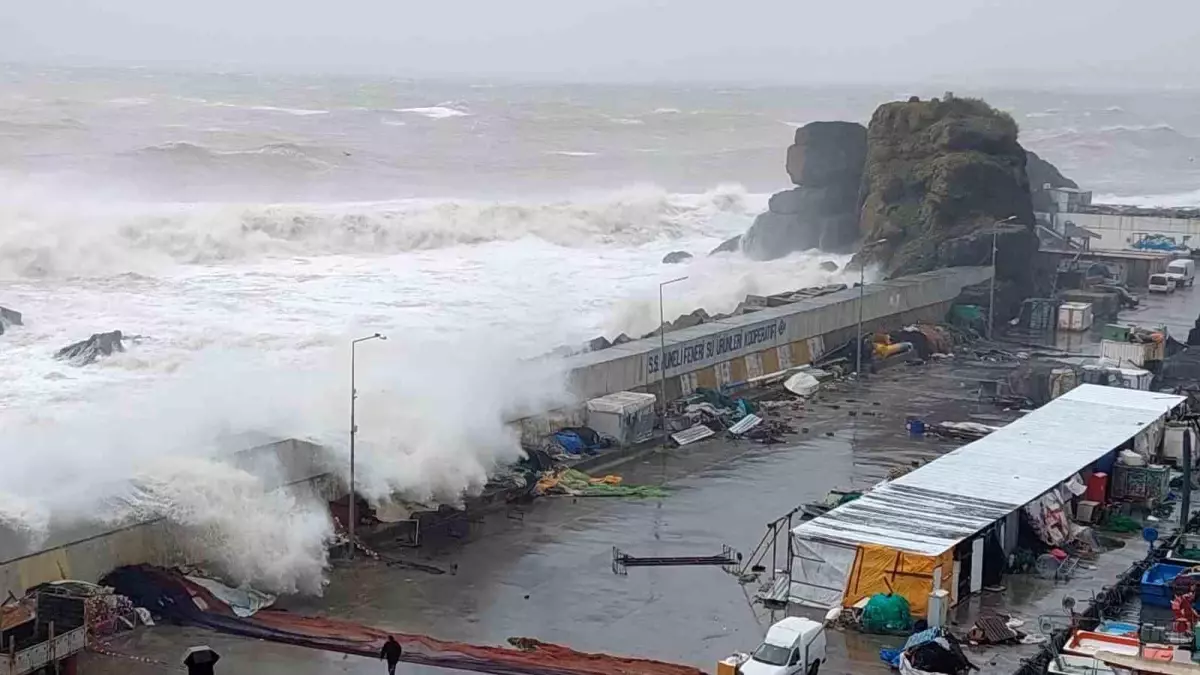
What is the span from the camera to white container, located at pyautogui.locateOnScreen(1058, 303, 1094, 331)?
44.5 metres

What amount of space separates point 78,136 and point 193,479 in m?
68.2

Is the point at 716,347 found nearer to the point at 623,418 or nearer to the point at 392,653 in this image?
the point at 623,418

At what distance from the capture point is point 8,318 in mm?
41438

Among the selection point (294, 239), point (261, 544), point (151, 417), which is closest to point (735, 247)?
point (294, 239)

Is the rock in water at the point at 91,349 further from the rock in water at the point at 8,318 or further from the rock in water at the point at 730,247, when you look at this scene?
the rock in water at the point at 730,247

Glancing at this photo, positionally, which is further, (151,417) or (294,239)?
(294,239)

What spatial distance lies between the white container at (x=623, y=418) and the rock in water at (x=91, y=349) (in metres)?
12.8

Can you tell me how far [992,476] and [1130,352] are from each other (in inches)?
541

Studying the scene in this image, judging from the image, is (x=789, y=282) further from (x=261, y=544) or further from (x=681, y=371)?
(x=261, y=544)

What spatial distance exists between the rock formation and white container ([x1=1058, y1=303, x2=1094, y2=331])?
61.3ft

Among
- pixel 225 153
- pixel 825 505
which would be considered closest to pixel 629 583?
pixel 825 505

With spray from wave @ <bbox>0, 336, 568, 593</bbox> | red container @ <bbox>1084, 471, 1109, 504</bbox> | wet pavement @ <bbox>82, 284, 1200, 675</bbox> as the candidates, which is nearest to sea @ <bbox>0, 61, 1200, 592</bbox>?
spray from wave @ <bbox>0, 336, 568, 593</bbox>

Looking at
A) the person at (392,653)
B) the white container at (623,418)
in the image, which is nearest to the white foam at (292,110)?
the white container at (623,418)

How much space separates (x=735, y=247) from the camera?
205 ft
